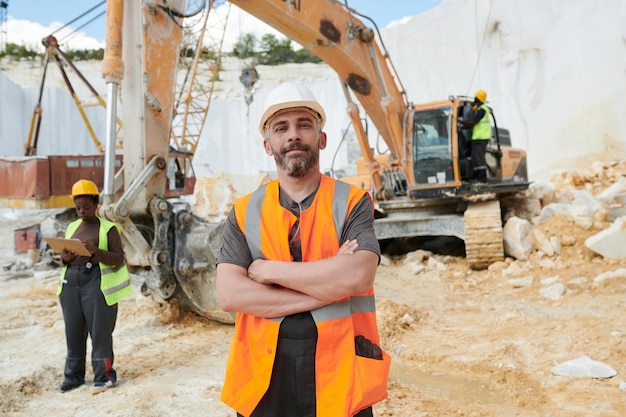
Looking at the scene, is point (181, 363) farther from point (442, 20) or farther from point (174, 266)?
point (442, 20)

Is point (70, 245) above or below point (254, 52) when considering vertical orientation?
below

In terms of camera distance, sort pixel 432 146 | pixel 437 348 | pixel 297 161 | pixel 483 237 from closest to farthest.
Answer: pixel 297 161 < pixel 437 348 < pixel 483 237 < pixel 432 146

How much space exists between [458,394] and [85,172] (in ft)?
37.6

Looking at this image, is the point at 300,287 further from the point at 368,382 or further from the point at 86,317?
the point at 86,317

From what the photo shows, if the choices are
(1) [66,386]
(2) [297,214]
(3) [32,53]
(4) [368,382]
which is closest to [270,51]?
(3) [32,53]

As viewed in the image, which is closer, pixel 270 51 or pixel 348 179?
pixel 348 179

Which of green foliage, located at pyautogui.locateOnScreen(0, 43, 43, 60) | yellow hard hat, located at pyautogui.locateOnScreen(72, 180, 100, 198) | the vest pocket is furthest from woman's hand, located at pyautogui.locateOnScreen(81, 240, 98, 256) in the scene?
green foliage, located at pyautogui.locateOnScreen(0, 43, 43, 60)

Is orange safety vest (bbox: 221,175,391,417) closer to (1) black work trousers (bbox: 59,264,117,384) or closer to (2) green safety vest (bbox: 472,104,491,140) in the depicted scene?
(1) black work trousers (bbox: 59,264,117,384)

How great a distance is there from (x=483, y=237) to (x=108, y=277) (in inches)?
206

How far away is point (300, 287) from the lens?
1.68 m

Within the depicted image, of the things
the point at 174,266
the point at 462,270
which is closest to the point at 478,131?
the point at 462,270

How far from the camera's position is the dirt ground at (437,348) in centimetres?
329

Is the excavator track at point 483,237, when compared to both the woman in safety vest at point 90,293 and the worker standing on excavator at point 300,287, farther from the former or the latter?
the worker standing on excavator at point 300,287

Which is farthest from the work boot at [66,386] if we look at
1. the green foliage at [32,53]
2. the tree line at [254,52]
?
the green foliage at [32,53]
